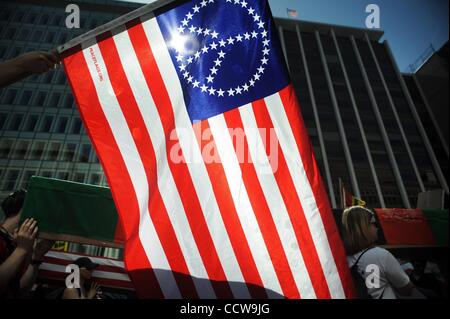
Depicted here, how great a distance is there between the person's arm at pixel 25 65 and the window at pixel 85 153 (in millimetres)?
34882

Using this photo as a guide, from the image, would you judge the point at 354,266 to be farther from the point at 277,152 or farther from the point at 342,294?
the point at 277,152

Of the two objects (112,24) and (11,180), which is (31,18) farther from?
(112,24)

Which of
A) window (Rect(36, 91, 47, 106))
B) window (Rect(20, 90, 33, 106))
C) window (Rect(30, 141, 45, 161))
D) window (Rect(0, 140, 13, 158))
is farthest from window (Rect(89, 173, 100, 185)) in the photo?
window (Rect(20, 90, 33, 106))

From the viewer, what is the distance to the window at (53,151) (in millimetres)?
31781

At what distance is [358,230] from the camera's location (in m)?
2.45

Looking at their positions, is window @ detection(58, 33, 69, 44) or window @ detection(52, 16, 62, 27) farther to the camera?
window @ detection(52, 16, 62, 27)

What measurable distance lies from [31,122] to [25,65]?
A: 1650 inches

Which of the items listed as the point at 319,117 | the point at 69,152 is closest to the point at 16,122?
the point at 69,152

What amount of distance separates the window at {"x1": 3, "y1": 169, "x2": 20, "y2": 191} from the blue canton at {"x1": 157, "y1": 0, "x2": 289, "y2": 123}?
37.8 meters

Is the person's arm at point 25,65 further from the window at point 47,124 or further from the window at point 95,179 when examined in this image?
the window at point 47,124

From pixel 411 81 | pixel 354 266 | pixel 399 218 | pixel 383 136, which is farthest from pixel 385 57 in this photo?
pixel 354 266

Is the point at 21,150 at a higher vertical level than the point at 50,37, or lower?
lower

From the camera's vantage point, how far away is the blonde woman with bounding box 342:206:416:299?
6.57ft

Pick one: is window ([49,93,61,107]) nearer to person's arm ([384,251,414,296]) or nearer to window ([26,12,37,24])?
window ([26,12,37,24])
